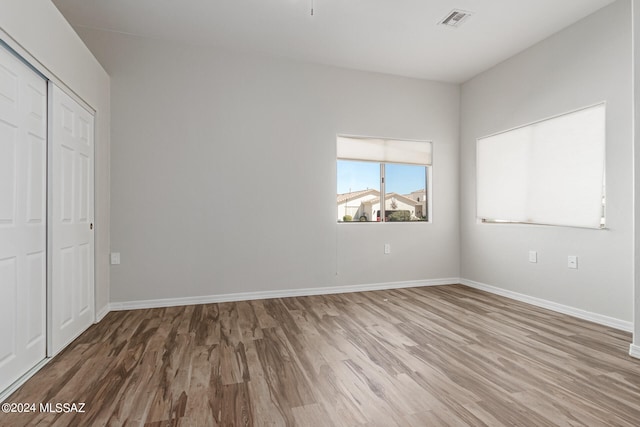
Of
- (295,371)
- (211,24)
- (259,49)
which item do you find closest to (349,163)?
(259,49)

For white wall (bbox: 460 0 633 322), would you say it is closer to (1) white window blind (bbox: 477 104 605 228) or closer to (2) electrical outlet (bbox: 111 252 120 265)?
(1) white window blind (bbox: 477 104 605 228)

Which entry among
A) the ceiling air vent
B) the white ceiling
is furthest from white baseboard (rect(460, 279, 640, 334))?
the ceiling air vent

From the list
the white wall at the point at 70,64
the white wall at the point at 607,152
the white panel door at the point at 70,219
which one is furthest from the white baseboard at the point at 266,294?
the white wall at the point at 607,152

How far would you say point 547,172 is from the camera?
3533 mm

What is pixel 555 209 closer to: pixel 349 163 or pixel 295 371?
pixel 349 163

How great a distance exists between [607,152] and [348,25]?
9.02 feet

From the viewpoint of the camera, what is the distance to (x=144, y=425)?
154 centimetres

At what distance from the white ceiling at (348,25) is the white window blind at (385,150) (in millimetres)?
1002

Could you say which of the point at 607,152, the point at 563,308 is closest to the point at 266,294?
the point at 563,308

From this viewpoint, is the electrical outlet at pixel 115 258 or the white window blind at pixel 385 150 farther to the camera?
the white window blind at pixel 385 150

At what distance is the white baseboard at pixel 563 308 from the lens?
113 inches

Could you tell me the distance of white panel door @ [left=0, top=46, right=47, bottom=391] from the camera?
1.80 metres

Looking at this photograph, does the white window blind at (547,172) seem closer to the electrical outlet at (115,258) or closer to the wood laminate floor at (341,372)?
the wood laminate floor at (341,372)

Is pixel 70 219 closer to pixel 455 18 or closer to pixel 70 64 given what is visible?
pixel 70 64
